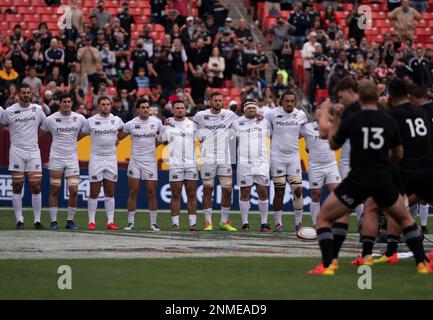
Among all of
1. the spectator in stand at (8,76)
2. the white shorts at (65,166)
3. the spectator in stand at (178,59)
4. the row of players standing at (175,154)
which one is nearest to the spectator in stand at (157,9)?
the spectator in stand at (178,59)

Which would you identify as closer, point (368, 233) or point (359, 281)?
point (359, 281)

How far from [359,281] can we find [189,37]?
21.1 metres

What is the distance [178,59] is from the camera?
104ft

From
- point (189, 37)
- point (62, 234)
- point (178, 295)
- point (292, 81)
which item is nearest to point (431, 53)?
point (292, 81)

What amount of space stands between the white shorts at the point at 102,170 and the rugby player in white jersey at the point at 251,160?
2413mm

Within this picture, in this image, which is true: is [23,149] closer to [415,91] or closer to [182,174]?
[182,174]

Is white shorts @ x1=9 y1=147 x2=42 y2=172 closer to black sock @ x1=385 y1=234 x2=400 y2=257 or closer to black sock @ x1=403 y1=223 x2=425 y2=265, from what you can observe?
black sock @ x1=385 y1=234 x2=400 y2=257

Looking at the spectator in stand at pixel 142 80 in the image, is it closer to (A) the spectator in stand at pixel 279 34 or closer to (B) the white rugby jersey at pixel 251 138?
(A) the spectator in stand at pixel 279 34

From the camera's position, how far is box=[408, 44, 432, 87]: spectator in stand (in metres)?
32.1

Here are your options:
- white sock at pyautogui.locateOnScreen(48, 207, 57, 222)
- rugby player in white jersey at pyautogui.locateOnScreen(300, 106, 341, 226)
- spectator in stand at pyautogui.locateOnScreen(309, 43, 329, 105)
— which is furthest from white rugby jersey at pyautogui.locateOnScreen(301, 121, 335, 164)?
spectator in stand at pyautogui.locateOnScreen(309, 43, 329, 105)

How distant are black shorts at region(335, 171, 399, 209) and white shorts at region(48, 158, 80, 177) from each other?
29.1 ft

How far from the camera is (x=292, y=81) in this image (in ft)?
107

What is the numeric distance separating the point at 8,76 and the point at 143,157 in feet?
34.1
